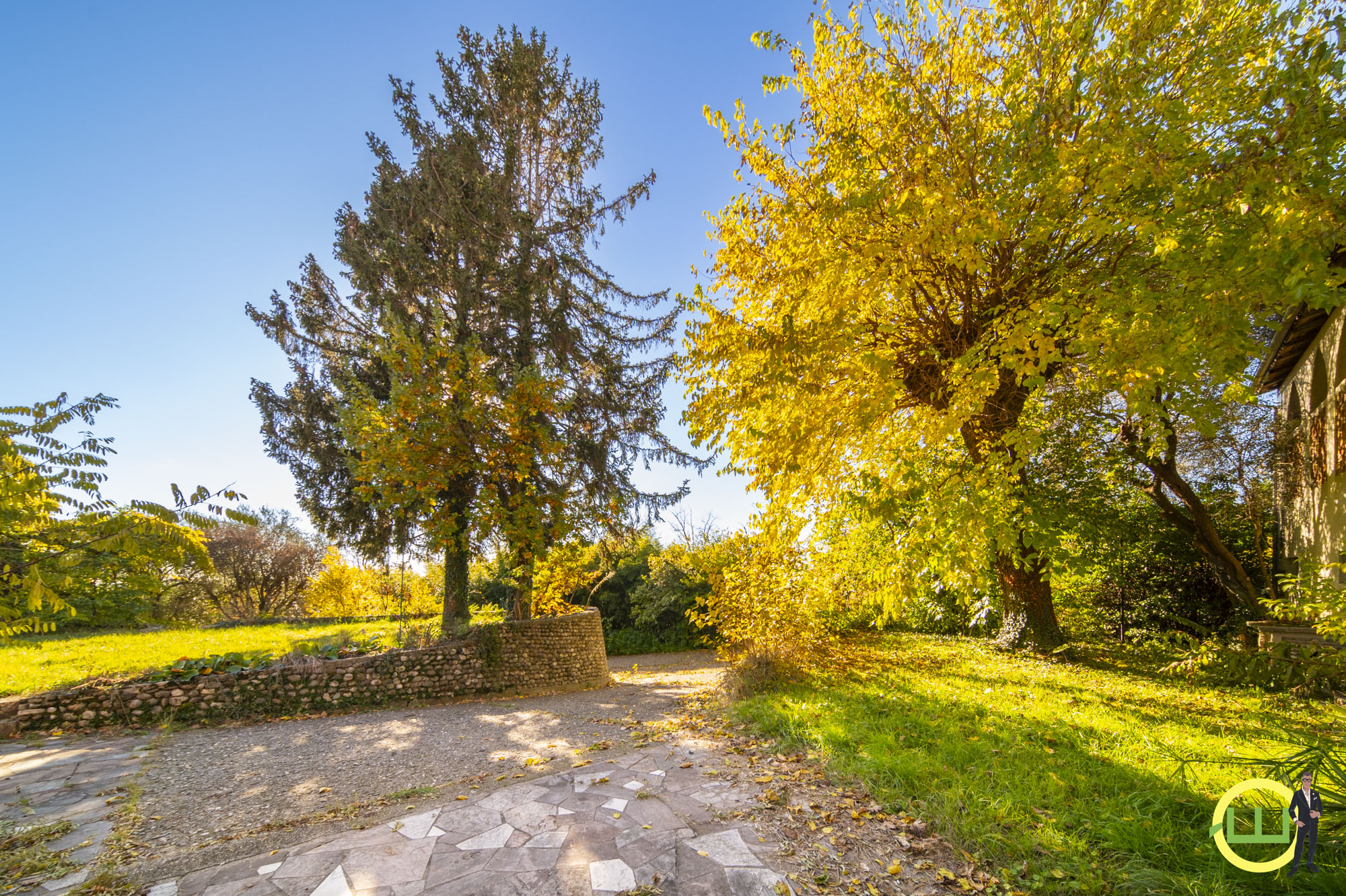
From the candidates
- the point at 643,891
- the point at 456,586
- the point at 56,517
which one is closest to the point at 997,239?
the point at 643,891

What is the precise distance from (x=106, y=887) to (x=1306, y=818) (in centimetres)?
596

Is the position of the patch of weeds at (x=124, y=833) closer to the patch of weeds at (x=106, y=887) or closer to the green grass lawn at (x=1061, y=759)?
the patch of weeds at (x=106, y=887)

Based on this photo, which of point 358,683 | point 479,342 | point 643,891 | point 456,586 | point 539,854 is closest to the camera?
point 643,891

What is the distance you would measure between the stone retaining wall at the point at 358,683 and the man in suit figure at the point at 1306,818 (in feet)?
30.0

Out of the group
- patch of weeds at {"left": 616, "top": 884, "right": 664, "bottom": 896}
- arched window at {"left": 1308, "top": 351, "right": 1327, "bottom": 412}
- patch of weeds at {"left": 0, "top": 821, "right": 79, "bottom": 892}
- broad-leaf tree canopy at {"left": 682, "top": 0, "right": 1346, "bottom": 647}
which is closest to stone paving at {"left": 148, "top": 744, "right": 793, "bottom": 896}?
patch of weeds at {"left": 616, "top": 884, "right": 664, "bottom": 896}

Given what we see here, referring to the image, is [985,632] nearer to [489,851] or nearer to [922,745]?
[922,745]

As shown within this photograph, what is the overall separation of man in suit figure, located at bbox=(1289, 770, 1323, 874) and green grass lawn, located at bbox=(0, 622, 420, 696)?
995 centimetres

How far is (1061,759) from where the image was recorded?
3887 millimetres

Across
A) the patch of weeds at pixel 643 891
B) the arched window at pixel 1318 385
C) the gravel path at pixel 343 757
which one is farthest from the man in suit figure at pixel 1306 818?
the arched window at pixel 1318 385

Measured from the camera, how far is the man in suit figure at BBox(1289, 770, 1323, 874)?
2285mm

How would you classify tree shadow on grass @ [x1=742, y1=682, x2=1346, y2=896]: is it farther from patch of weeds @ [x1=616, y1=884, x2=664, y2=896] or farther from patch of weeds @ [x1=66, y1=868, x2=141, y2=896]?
patch of weeds @ [x1=66, y1=868, x2=141, y2=896]

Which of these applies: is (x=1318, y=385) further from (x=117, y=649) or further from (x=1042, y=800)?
(x=117, y=649)

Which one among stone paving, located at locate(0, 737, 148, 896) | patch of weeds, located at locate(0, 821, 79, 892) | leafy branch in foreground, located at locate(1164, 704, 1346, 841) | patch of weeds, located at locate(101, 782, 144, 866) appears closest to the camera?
leafy branch in foreground, located at locate(1164, 704, 1346, 841)

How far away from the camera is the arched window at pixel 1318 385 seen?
300 inches
